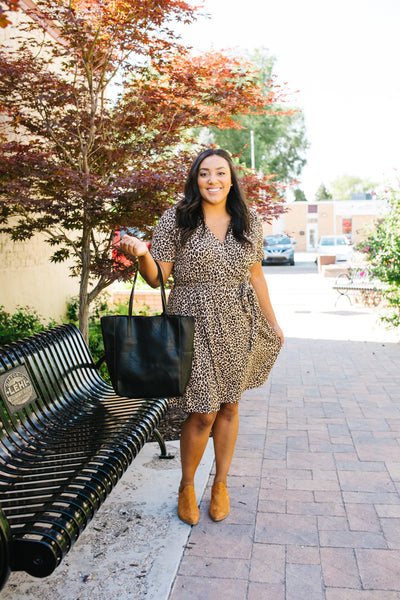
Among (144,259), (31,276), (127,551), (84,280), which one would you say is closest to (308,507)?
(127,551)

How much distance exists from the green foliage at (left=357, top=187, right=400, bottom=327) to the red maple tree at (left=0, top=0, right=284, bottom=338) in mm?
3492

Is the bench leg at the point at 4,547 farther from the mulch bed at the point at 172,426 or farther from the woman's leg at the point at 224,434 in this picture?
the mulch bed at the point at 172,426

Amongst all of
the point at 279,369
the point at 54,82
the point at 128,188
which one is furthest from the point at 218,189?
the point at 279,369

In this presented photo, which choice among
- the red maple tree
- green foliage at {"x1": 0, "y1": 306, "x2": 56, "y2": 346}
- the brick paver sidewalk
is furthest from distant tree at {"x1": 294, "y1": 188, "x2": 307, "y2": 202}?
the brick paver sidewalk

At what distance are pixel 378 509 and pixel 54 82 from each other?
382cm

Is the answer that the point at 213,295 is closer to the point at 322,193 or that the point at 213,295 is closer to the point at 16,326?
the point at 16,326

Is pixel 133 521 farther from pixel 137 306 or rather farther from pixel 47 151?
pixel 137 306

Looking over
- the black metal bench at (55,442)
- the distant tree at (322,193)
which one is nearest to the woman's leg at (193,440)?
the black metal bench at (55,442)

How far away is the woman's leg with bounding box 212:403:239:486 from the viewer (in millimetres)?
3326

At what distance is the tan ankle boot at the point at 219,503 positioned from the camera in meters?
3.28

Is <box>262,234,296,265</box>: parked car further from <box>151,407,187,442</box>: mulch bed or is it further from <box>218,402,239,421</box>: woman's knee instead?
<box>218,402,239,421</box>: woman's knee

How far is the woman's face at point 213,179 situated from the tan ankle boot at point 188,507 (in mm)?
1536

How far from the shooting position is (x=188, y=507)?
324 centimetres

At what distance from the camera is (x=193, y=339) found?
2.97m
